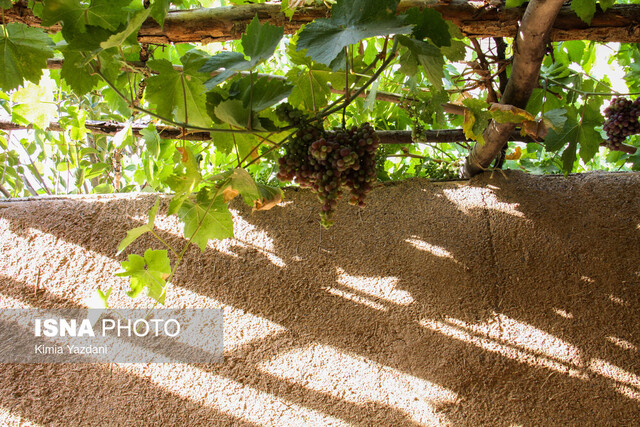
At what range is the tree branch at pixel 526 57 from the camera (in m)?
1.28

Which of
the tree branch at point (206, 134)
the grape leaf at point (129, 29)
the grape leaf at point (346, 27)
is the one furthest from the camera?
the tree branch at point (206, 134)

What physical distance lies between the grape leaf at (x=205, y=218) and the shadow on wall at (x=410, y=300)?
0.48 metres

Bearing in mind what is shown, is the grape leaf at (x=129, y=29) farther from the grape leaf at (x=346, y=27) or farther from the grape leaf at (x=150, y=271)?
the grape leaf at (x=150, y=271)

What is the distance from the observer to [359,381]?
1718 millimetres

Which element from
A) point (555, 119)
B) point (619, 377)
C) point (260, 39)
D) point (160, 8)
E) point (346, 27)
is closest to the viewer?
point (346, 27)

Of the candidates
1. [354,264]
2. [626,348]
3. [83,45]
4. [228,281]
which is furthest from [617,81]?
[83,45]

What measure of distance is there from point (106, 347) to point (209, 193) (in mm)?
944

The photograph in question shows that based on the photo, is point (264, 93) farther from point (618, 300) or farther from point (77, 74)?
point (618, 300)

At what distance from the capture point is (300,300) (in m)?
1.82

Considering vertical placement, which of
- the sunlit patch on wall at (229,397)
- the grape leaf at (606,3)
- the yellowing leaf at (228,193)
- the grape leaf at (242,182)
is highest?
the grape leaf at (606,3)

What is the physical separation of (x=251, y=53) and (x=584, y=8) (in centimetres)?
108

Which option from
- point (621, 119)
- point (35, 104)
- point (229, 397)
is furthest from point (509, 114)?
point (35, 104)

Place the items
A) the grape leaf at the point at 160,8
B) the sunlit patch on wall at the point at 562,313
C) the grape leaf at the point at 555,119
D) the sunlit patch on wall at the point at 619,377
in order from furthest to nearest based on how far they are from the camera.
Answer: the sunlit patch on wall at the point at 562,313 → the sunlit patch on wall at the point at 619,377 → the grape leaf at the point at 555,119 → the grape leaf at the point at 160,8

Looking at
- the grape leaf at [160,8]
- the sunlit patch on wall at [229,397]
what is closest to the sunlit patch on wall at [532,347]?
the sunlit patch on wall at [229,397]
